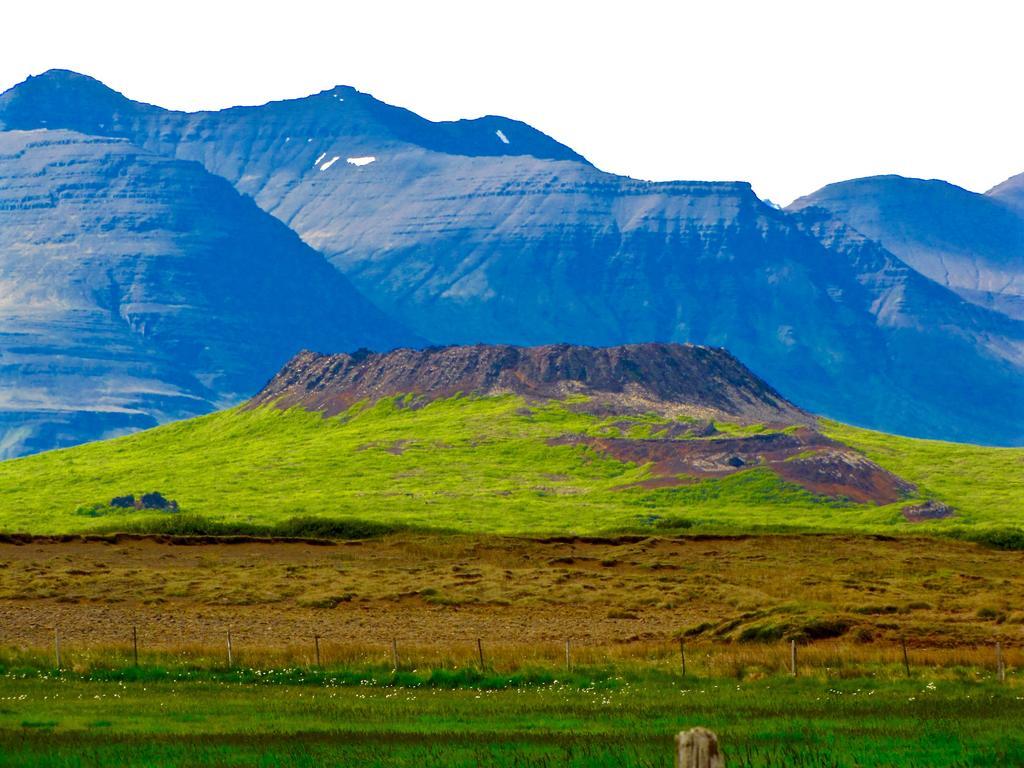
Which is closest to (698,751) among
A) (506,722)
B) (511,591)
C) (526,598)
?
(506,722)

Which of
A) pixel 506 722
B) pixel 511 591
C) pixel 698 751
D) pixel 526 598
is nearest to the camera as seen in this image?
pixel 698 751

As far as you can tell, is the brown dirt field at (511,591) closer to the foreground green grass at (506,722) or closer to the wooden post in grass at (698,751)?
the foreground green grass at (506,722)

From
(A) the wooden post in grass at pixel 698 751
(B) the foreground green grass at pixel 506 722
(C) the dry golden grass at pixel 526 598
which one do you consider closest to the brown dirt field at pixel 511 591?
(C) the dry golden grass at pixel 526 598

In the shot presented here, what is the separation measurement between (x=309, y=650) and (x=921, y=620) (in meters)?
29.0

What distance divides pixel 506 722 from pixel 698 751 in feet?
83.2

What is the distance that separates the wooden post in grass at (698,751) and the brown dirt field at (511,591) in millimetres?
51372

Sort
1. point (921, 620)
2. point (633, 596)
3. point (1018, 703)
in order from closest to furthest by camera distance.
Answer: point (1018, 703) < point (921, 620) < point (633, 596)

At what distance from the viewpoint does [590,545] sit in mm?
127188

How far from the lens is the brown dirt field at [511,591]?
78.1m

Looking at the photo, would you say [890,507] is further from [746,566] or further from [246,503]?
[746,566]

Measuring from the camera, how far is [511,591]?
97.6m

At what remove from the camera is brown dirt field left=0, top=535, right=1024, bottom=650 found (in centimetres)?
7806

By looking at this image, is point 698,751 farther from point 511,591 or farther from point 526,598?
point 511,591

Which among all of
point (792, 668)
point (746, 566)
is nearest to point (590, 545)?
point (746, 566)
